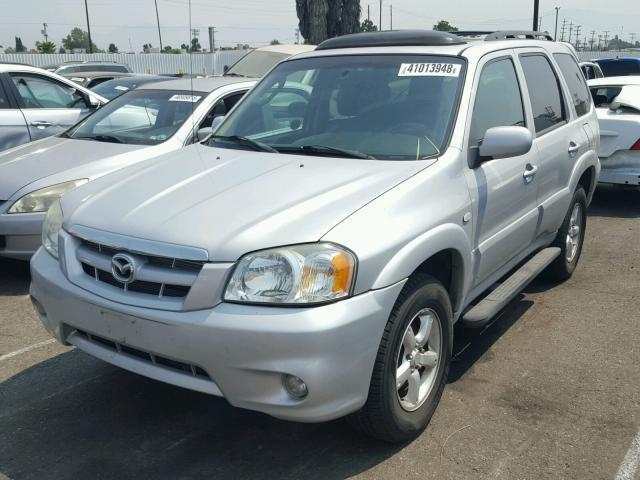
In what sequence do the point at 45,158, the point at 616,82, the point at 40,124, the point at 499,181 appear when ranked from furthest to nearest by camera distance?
the point at 616,82 < the point at 40,124 < the point at 45,158 < the point at 499,181

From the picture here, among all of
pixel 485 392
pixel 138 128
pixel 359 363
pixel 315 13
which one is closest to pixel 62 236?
pixel 359 363

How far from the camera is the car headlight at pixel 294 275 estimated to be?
270 centimetres

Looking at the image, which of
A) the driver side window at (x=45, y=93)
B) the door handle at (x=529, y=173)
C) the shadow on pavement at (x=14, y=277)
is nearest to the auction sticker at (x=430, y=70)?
the door handle at (x=529, y=173)

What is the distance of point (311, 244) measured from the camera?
275cm

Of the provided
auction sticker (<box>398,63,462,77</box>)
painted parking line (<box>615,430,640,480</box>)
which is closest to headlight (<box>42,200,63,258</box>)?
auction sticker (<box>398,63,462,77</box>)

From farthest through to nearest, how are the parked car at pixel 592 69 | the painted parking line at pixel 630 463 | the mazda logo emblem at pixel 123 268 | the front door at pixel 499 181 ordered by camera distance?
the parked car at pixel 592 69
the front door at pixel 499 181
the painted parking line at pixel 630 463
the mazda logo emblem at pixel 123 268

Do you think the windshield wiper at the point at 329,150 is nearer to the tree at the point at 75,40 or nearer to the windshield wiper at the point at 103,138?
the windshield wiper at the point at 103,138

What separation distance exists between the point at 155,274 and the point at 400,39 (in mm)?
2291

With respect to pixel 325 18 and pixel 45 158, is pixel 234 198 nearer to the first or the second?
pixel 45 158

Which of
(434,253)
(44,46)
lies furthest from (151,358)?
(44,46)

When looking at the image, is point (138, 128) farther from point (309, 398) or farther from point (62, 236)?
point (309, 398)

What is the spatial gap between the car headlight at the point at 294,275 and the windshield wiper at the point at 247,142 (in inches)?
49.2

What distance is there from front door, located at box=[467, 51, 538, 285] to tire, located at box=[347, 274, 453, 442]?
56 centimetres

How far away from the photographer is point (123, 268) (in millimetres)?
2910
